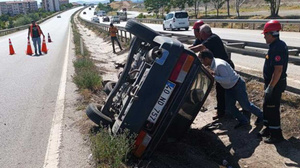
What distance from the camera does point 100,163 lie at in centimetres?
377

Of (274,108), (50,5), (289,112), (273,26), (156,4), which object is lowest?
(289,112)

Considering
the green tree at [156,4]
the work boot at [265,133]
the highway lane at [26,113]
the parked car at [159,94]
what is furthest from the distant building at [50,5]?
the parked car at [159,94]

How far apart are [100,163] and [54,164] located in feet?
2.29

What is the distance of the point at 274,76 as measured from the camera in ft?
14.0

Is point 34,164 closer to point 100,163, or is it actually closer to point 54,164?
point 54,164

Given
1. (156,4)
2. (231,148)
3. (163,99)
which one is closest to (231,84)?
(231,148)

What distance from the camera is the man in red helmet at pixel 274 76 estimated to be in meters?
4.26

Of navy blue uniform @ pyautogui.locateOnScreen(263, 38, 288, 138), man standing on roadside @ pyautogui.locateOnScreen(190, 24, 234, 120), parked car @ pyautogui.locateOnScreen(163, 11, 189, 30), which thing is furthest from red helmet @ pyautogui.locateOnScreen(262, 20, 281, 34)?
parked car @ pyautogui.locateOnScreen(163, 11, 189, 30)

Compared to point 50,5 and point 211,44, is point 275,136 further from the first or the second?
point 50,5

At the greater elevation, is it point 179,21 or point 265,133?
point 179,21

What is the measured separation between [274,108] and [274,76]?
54 cm

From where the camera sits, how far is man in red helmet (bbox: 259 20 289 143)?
4.26 metres

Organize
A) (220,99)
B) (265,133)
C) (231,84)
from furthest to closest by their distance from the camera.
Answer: (220,99)
(231,84)
(265,133)

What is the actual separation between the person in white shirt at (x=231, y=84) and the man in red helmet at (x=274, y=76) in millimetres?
515
